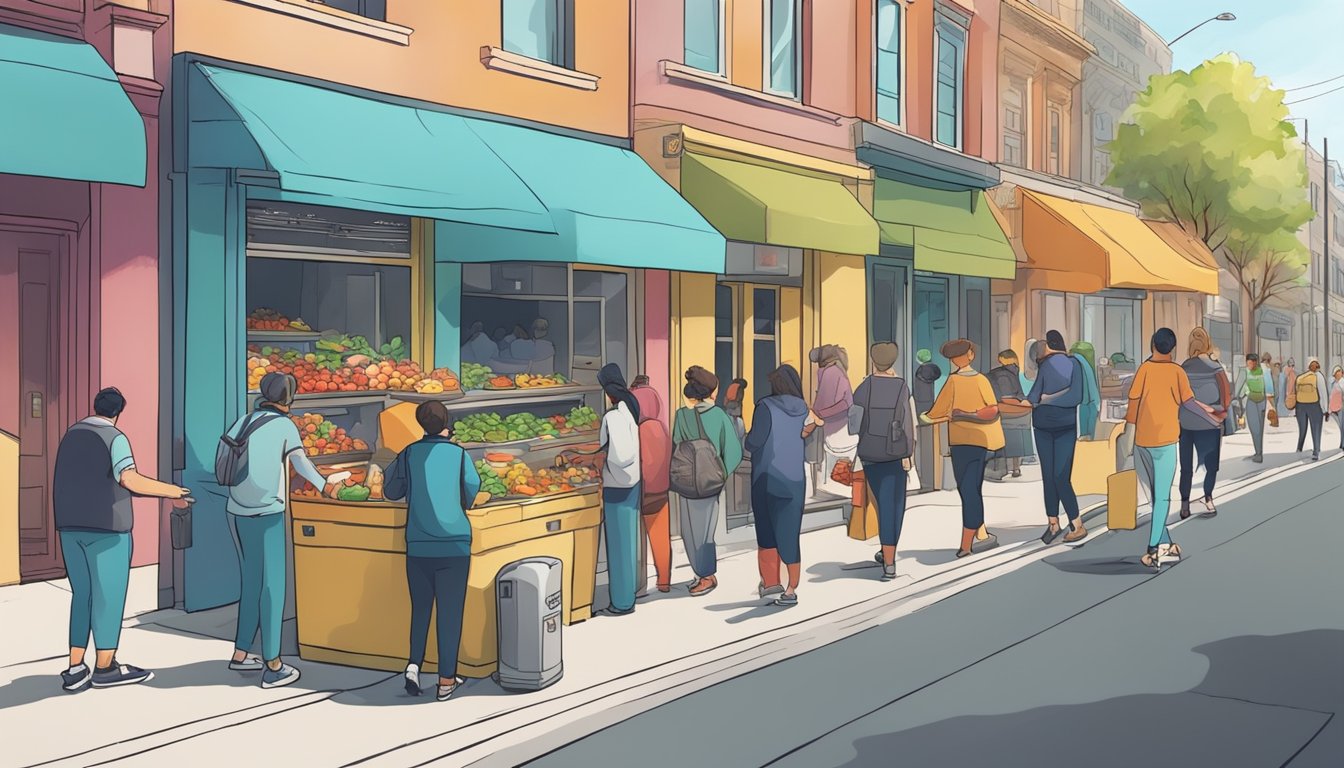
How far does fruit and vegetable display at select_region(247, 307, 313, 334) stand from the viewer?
1035 cm

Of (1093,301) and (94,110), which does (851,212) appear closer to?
(94,110)

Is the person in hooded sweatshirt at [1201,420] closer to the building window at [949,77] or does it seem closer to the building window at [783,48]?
the building window at [783,48]

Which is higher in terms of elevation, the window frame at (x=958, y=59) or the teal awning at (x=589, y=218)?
the window frame at (x=958, y=59)

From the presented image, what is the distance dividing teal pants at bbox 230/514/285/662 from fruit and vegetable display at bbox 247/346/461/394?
2.61 meters

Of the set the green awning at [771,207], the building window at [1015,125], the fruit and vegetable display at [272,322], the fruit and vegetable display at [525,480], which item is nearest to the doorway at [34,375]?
the fruit and vegetable display at [272,322]

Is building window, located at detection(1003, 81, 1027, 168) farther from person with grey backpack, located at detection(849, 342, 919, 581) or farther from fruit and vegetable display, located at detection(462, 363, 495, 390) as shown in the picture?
fruit and vegetable display, located at detection(462, 363, 495, 390)

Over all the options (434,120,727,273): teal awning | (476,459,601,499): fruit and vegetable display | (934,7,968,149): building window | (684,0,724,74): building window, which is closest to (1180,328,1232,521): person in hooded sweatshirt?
(434,120,727,273): teal awning

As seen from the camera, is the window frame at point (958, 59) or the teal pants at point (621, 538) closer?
the teal pants at point (621, 538)

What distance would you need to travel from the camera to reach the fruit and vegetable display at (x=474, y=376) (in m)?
11.7

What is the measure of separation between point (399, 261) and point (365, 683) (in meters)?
5.10

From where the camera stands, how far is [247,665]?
7.70 metres

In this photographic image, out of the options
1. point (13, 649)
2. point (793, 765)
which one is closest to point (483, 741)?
point (793, 765)

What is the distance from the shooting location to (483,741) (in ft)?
21.0

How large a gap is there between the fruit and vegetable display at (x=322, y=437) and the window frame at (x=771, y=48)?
329 inches
